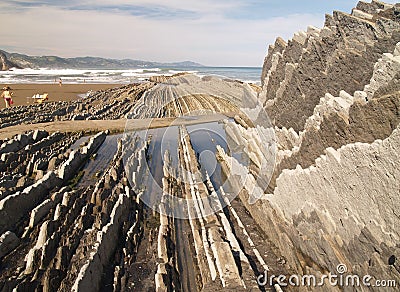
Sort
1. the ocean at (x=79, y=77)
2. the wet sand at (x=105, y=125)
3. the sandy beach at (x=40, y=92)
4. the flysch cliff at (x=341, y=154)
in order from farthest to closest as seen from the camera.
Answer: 1. the ocean at (x=79, y=77)
2. the sandy beach at (x=40, y=92)
3. the wet sand at (x=105, y=125)
4. the flysch cliff at (x=341, y=154)

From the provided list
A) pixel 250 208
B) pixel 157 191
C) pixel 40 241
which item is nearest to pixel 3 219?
pixel 40 241

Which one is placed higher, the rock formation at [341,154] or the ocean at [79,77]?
the rock formation at [341,154]

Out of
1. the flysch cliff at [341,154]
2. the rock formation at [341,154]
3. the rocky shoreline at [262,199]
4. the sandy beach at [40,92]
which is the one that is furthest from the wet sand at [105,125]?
the sandy beach at [40,92]

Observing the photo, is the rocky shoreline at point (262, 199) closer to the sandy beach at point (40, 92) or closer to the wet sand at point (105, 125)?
the wet sand at point (105, 125)

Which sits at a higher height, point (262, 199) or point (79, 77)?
point (262, 199)

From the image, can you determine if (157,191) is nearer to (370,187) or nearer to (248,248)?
(248,248)

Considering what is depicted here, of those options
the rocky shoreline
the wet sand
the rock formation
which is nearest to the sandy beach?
the wet sand

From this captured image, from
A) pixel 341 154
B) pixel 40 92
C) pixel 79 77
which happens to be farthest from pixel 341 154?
pixel 79 77

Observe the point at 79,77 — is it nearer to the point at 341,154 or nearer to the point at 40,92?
the point at 40,92
